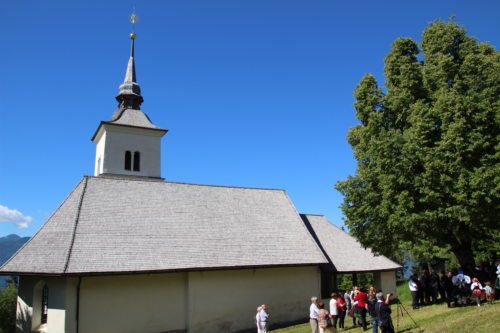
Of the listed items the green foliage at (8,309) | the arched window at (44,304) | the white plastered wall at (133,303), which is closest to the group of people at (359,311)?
the white plastered wall at (133,303)

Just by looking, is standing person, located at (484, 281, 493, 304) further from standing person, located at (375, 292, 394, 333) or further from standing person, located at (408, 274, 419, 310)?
standing person, located at (375, 292, 394, 333)

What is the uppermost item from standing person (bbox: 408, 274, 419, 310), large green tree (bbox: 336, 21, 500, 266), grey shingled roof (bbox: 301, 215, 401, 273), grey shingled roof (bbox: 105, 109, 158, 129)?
grey shingled roof (bbox: 105, 109, 158, 129)

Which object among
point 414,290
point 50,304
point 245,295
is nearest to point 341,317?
point 414,290

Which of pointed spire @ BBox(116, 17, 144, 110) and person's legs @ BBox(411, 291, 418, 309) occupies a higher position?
pointed spire @ BBox(116, 17, 144, 110)

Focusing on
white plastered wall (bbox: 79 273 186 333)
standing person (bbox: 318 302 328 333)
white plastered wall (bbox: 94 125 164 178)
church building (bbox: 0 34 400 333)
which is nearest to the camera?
standing person (bbox: 318 302 328 333)

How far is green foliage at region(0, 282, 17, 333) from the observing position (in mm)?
41094

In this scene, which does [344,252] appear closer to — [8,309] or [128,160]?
[128,160]

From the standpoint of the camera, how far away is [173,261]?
19.9 metres

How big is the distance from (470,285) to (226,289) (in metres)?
11.3

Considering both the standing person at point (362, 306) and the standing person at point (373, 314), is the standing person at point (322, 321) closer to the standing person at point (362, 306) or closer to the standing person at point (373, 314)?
the standing person at point (373, 314)

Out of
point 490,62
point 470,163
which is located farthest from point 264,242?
point 490,62

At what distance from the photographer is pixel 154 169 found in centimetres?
3325

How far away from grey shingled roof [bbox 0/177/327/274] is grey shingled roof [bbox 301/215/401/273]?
76.6 inches

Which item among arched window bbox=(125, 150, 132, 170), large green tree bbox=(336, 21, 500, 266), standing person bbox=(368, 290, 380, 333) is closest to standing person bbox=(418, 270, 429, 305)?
large green tree bbox=(336, 21, 500, 266)
